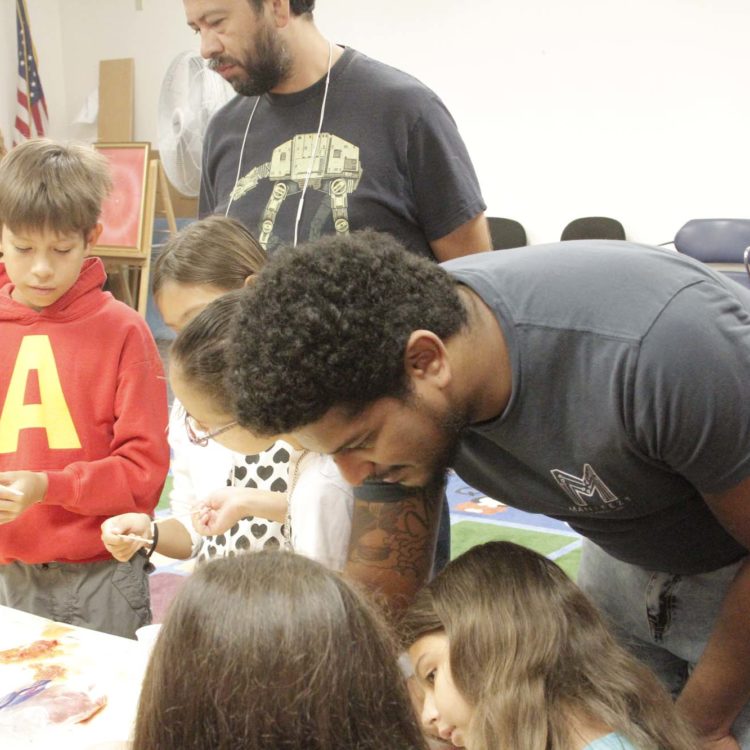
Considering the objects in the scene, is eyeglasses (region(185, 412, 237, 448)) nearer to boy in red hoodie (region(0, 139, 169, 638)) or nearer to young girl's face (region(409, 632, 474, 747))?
boy in red hoodie (region(0, 139, 169, 638))

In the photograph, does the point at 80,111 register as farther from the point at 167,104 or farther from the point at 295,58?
the point at 295,58

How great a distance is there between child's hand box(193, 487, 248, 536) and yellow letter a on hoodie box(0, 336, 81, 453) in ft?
1.55

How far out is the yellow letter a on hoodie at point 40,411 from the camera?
2072 millimetres

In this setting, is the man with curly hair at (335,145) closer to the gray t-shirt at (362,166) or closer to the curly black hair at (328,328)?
the gray t-shirt at (362,166)

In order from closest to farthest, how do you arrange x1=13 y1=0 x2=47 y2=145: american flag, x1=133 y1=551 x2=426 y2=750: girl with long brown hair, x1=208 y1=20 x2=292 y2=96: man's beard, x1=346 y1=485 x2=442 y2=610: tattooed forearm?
1. x1=133 y1=551 x2=426 y2=750: girl with long brown hair
2. x1=346 y1=485 x2=442 y2=610: tattooed forearm
3. x1=208 y1=20 x2=292 y2=96: man's beard
4. x1=13 y1=0 x2=47 y2=145: american flag

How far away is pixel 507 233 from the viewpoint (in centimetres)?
654

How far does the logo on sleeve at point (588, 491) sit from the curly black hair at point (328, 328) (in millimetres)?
243

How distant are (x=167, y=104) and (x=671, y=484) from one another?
18.8 feet

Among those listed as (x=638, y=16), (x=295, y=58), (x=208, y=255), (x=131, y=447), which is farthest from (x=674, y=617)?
(x=638, y=16)

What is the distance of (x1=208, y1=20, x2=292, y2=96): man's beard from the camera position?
2000mm

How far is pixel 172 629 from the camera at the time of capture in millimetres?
896

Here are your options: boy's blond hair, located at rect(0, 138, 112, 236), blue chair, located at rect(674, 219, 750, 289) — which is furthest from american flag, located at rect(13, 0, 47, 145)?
boy's blond hair, located at rect(0, 138, 112, 236)

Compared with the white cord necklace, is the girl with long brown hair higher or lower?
lower

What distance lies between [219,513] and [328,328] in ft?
2.39
